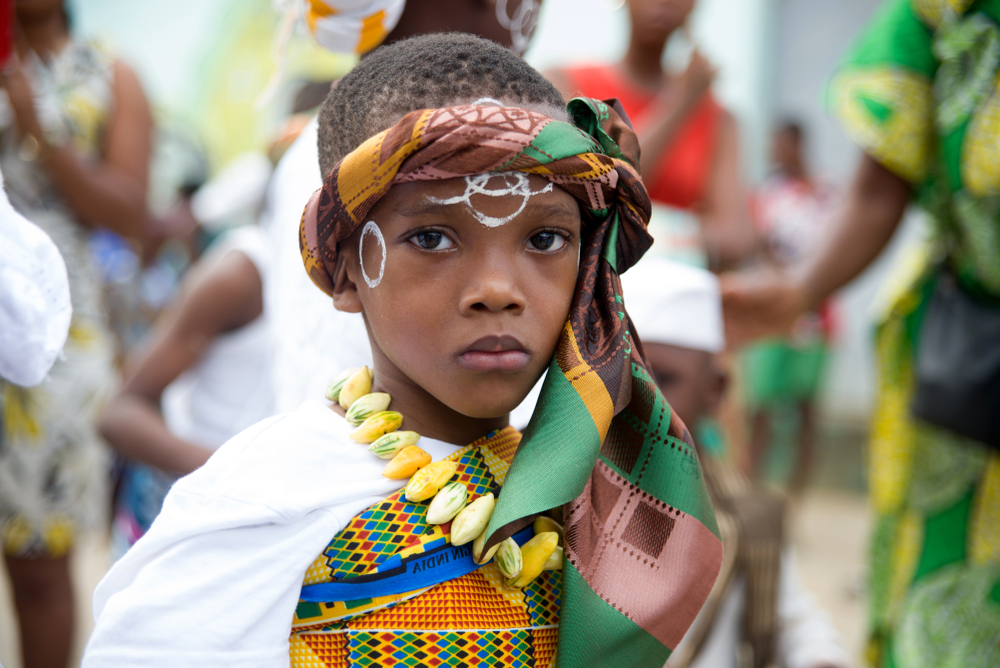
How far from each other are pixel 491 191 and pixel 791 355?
17.7ft

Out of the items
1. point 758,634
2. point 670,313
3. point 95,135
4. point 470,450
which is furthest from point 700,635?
point 95,135

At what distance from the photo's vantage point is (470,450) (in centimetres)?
119

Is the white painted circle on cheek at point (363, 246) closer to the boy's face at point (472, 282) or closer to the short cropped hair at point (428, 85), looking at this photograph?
the boy's face at point (472, 282)

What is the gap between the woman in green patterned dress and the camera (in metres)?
1.98

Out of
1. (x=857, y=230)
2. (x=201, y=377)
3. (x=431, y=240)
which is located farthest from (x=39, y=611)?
(x=857, y=230)

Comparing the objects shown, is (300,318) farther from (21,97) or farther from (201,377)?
(21,97)

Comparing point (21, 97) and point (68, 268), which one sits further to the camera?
point (68, 268)

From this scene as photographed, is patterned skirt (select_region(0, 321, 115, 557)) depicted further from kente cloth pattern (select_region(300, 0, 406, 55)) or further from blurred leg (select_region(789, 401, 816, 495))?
blurred leg (select_region(789, 401, 816, 495))

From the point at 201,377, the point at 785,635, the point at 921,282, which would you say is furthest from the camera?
the point at 201,377

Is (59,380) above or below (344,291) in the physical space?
below

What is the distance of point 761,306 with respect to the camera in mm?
2398

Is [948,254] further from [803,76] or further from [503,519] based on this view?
[803,76]

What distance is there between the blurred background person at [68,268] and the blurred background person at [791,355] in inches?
172

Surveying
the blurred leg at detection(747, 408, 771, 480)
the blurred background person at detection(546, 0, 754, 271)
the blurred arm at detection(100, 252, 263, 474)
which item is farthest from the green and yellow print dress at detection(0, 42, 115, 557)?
the blurred leg at detection(747, 408, 771, 480)
